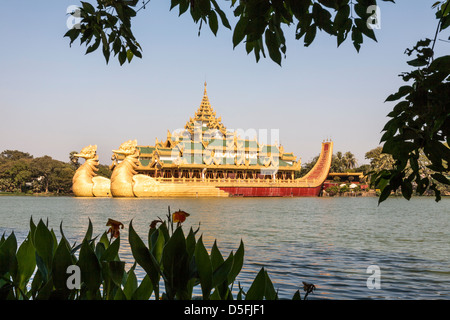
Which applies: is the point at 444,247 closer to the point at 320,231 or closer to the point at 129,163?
the point at 320,231

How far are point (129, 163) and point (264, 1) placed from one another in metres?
32.7

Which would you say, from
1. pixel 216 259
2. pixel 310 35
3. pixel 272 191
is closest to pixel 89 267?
pixel 216 259

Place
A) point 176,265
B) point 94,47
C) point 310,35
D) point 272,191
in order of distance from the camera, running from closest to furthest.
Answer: point 176,265
point 310,35
point 94,47
point 272,191

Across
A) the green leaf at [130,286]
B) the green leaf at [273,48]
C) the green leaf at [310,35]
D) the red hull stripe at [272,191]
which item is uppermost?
the green leaf at [310,35]

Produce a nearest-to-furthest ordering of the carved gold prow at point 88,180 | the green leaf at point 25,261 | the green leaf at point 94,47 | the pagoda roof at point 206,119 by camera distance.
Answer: the green leaf at point 25,261
the green leaf at point 94,47
the carved gold prow at point 88,180
the pagoda roof at point 206,119

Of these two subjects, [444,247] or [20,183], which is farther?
[20,183]

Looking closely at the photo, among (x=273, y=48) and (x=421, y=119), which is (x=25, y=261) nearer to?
(x=273, y=48)

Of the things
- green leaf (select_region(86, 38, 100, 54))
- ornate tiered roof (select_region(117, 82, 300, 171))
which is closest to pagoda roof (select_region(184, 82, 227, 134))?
ornate tiered roof (select_region(117, 82, 300, 171))

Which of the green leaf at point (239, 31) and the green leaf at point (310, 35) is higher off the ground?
the green leaf at point (310, 35)

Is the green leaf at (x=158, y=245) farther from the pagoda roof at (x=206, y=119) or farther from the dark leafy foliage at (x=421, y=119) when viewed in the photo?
the pagoda roof at (x=206, y=119)

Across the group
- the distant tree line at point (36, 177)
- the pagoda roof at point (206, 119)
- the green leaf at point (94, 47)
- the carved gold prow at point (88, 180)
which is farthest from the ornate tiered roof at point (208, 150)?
the green leaf at point (94, 47)

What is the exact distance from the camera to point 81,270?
1958 mm
